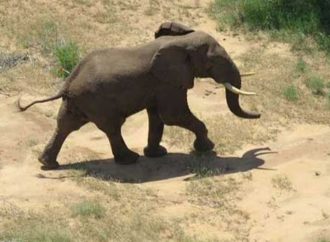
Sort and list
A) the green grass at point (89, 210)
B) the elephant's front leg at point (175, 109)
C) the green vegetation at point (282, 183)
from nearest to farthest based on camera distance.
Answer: the green grass at point (89, 210) → the green vegetation at point (282, 183) → the elephant's front leg at point (175, 109)

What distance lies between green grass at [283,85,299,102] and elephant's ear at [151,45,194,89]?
2523mm

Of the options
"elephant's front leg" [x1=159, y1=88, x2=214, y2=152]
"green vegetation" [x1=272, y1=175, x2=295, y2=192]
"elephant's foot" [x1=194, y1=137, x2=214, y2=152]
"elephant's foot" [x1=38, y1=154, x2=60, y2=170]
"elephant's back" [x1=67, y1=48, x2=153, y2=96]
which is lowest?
"elephant's foot" [x1=38, y1=154, x2=60, y2=170]

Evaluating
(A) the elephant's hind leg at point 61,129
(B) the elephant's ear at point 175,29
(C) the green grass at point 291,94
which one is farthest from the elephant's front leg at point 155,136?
(C) the green grass at point 291,94

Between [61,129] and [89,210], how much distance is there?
4.94 ft

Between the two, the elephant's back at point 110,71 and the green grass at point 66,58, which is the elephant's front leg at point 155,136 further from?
the green grass at point 66,58

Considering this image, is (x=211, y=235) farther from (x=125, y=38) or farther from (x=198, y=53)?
(x=125, y=38)

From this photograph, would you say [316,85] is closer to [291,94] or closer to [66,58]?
[291,94]

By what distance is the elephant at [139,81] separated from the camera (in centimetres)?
826

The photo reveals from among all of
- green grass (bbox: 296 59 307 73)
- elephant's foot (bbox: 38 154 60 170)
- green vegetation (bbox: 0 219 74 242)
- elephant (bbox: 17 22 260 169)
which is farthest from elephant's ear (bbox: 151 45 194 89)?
green grass (bbox: 296 59 307 73)

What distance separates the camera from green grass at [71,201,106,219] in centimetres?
732

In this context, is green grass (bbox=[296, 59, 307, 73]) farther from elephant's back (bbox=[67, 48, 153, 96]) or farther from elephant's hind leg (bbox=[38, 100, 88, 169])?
elephant's hind leg (bbox=[38, 100, 88, 169])

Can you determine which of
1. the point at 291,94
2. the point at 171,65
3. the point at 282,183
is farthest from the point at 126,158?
the point at 291,94

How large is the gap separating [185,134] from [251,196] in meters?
1.77

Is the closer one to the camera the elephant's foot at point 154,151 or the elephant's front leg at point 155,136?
the elephant's front leg at point 155,136
